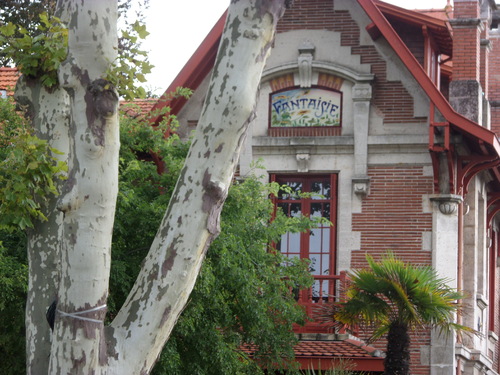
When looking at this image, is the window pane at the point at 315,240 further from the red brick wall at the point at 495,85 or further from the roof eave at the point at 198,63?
the red brick wall at the point at 495,85

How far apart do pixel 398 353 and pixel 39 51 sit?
770 cm

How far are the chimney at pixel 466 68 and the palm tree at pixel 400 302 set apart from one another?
5.12 m

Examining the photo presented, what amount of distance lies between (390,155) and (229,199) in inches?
159

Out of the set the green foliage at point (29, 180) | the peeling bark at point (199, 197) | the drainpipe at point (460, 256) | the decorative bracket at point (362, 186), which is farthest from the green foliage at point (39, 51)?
the drainpipe at point (460, 256)

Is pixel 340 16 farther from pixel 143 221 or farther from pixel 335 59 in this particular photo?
pixel 143 221

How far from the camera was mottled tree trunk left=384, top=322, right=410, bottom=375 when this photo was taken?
1482 centimetres

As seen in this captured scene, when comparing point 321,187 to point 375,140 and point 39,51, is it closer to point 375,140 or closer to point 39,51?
point 375,140

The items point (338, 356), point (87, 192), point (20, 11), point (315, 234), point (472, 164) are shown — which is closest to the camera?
point (87, 192)

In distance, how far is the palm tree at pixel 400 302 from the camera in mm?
14585

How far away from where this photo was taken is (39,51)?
9.22 meters

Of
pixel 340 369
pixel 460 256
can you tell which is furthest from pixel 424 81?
pixel 340 369

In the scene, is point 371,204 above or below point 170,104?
below

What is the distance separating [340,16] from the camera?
19.1 metres

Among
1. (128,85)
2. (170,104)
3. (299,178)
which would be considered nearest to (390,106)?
(299,178)
